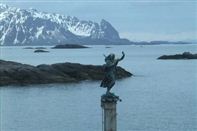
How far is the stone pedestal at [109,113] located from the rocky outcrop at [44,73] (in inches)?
2582

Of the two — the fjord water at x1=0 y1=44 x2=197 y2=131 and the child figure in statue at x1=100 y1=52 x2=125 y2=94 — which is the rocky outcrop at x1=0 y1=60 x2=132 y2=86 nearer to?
the fjord water at x1=0 y1=44 x2=197 y2=131

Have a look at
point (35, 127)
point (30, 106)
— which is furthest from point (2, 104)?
point (35, 127)

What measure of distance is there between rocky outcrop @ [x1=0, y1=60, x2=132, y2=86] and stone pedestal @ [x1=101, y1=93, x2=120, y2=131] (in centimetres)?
6558

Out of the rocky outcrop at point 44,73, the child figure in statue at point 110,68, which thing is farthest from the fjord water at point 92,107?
the child figure in statue at point 110,68

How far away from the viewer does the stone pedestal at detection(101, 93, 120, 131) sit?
13.7 meters

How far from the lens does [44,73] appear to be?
85188 millimetres

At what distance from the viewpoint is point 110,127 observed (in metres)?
13.8

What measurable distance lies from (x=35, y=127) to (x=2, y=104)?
18.2 meters

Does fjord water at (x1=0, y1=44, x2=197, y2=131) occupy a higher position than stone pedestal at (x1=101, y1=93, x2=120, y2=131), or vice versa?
stone pedestal at (x1=101, y1=93, x2=120, y2=131)

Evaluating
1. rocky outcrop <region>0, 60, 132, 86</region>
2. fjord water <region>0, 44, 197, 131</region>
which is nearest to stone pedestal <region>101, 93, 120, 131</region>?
fjord water <region>0, 44, 197, 131</region>

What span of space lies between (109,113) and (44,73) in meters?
71.8

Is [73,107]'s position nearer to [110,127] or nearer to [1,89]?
[1,89]

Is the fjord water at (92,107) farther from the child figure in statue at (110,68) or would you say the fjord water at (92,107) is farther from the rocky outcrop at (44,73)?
the child figure in statue at (110,68)

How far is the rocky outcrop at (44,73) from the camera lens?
80375mm
